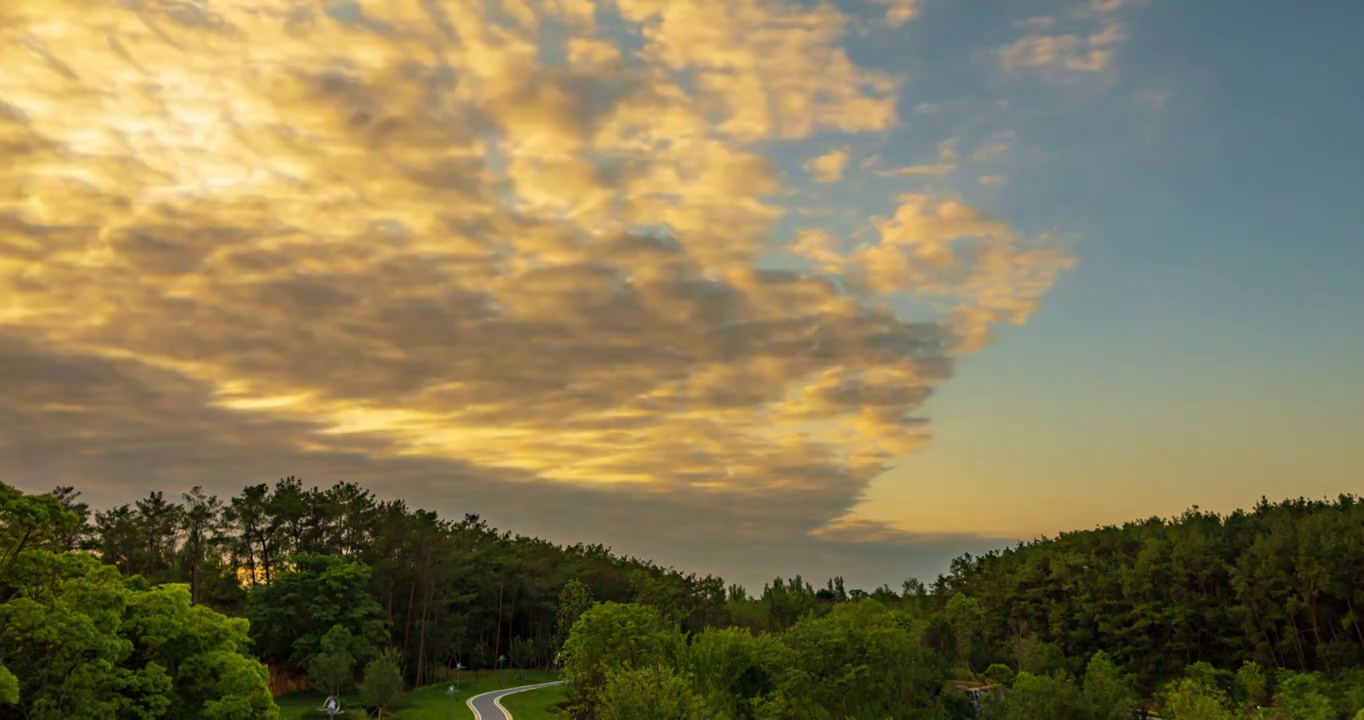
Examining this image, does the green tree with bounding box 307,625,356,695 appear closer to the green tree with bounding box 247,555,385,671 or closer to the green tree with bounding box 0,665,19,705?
the green tree with bounding box 247,555,385,671

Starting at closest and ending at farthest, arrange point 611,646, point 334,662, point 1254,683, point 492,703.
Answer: point 611,646, point 1254,683, point 334,662, point 492,703

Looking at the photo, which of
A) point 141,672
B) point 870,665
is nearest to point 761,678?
point 870,665

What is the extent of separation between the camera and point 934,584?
555 feet

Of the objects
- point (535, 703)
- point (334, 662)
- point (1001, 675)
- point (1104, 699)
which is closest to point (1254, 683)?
point (1001, 675)

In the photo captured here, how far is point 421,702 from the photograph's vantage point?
95.2m

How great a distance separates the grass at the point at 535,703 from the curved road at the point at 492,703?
0.73m

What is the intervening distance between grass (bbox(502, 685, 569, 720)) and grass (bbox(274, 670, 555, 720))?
0.71 meters

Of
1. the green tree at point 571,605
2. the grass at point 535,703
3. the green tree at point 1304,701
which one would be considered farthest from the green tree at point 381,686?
the green tree at point 1304,701

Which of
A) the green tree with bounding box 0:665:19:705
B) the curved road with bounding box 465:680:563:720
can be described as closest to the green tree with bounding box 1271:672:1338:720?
the curved road with bounding box 465:680:563:720

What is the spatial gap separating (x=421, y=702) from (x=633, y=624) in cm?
3119

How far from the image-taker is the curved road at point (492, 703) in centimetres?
8350

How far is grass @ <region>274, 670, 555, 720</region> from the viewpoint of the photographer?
3317 inches

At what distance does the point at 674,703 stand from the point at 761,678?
20.0m

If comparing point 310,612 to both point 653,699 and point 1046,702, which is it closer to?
point 653,699
